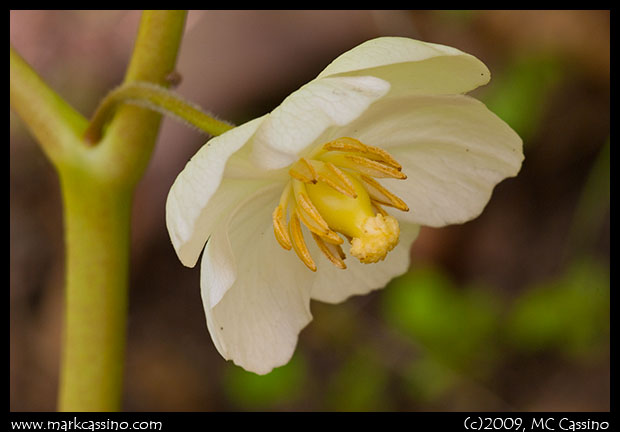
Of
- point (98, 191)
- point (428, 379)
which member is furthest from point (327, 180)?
point (428, 379)

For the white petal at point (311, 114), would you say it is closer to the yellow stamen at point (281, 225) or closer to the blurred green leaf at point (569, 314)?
the yellow stamen at point (281, 225)

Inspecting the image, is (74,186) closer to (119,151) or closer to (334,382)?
(119,151)

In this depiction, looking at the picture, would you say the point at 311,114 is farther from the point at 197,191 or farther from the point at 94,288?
the point at 94,288

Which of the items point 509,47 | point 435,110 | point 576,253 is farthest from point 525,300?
point 435,110

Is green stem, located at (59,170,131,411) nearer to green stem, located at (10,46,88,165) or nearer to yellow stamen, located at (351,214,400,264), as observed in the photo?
green stem, located at (10,46,88,165)

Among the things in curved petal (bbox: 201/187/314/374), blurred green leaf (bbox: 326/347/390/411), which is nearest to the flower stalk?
curved petal (bbox: 201/187/314/374)

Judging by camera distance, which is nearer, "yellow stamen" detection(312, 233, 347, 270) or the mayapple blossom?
the mayapple blossom
